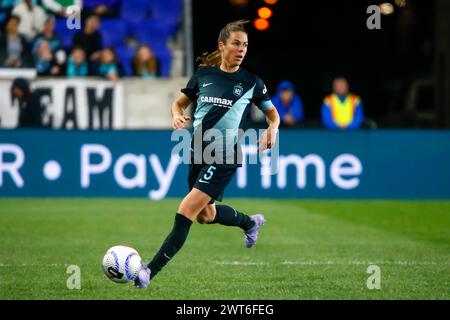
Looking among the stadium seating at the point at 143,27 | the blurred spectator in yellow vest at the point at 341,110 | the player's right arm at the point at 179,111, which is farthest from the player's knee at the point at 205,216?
the stadium seating at the point at 143,27

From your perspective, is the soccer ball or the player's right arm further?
the player's right arm

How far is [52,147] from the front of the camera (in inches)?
677

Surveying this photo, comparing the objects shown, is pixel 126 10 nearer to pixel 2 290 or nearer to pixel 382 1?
pixel 382 1

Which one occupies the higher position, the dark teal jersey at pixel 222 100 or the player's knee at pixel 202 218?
the dark teal jersey at pixel 222 100

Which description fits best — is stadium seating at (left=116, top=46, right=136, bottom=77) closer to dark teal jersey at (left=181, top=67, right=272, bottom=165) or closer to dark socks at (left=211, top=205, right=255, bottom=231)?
dark socks at (left=211, top=205, right=255, bottom=231)

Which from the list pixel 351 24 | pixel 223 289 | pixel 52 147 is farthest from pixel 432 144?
pixel 351 24

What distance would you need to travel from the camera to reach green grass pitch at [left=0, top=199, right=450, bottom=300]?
8.10 m

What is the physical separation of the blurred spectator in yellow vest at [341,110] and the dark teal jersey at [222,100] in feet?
33.0

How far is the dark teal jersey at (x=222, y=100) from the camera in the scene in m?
8.54

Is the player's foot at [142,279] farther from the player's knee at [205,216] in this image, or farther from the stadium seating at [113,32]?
the stadium seating at [113,32]

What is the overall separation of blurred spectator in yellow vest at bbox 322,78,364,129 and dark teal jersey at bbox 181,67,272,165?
1006cm

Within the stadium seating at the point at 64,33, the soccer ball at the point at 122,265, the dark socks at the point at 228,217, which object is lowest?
the soccer ball at the point at 122,265

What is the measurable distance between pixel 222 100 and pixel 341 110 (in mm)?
10501

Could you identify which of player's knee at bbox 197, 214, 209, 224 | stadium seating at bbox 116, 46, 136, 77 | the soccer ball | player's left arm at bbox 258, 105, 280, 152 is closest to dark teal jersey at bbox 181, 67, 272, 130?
player's left arm at bbox 258, 105, 280, 152
